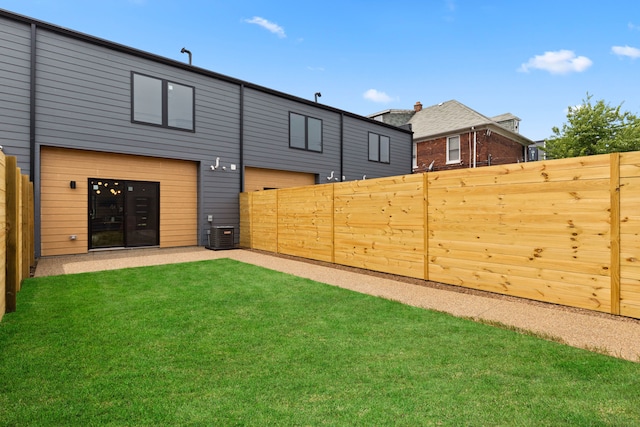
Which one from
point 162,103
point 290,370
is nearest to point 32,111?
point 162,103

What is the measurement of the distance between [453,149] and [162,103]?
54.7 feet

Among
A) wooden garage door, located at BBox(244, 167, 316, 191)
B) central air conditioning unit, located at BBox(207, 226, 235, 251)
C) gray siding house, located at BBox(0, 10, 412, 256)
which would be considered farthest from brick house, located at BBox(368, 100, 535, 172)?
central air conditioning unit, located at BBox(207, 226, 235, 251)

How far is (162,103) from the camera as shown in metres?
10.3

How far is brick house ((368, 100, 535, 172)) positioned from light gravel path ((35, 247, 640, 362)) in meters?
15.3

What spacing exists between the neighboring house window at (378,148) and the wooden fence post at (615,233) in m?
13.2

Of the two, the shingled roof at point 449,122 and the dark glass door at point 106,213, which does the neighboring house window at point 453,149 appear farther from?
the dark glass door at point 106,213

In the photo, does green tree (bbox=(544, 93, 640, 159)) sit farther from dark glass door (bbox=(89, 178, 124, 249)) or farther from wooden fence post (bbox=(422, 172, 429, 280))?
dark glass door (bbox=(89, 178, 124, 249))

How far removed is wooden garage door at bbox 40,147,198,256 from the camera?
28.1ft

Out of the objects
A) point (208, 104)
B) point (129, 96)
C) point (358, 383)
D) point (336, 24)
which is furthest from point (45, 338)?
point (336, 24)

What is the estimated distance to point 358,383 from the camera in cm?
237

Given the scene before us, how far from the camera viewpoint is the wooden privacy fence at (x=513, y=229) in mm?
3797

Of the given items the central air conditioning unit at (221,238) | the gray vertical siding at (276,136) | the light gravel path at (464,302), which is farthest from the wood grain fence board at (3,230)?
the gray vertical siding at (276,136)

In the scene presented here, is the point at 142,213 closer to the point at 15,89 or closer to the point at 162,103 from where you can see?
the point at 162,103

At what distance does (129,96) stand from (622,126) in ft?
85.5
